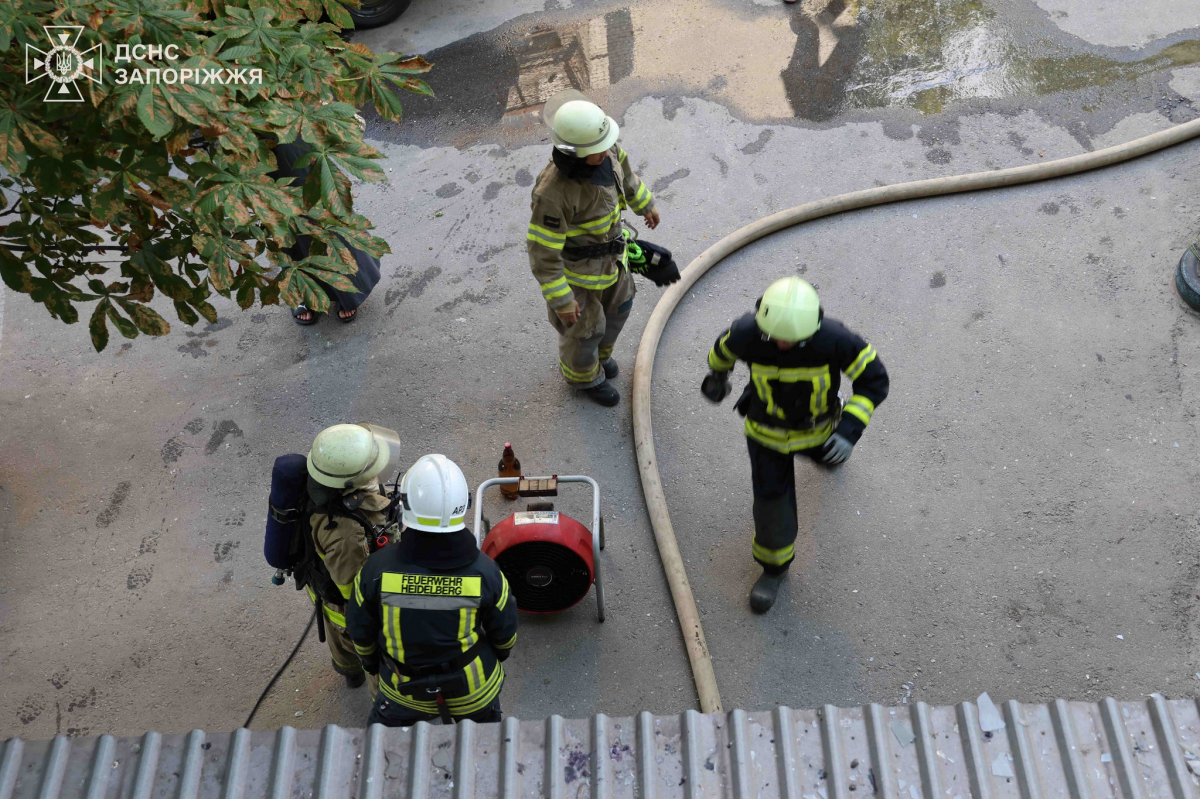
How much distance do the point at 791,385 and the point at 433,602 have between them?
5.77ft

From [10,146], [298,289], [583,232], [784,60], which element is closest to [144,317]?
[298,289]

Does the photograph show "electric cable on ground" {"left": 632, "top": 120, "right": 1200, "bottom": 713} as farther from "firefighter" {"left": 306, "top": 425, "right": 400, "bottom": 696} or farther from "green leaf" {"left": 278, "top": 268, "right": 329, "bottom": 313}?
"green leaf" {"left": 278, "top": 268, "right": 329, "bottom": 313}

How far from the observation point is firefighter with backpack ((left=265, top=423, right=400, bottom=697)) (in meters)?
3.24

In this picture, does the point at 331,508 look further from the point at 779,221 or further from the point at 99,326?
the point at 779,221

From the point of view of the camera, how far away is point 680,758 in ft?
7.24

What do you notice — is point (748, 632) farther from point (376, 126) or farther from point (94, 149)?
point (376, 126)

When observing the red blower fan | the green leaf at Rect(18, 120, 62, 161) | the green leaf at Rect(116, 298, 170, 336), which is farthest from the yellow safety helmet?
the green leaf at Rect(18, 120, 62, 161)

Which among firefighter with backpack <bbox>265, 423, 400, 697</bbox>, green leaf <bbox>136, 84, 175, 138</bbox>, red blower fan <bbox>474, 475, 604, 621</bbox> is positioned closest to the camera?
green leaf <bbox>136, 84, 175, 138</bbox>

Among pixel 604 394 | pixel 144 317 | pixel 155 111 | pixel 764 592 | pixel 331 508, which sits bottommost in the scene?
pixel 764 592

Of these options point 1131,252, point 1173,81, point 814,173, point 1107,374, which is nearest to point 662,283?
point 814,173

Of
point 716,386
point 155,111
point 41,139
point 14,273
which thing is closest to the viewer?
point 155,111

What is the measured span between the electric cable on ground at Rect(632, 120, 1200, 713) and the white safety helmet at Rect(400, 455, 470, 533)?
183cm

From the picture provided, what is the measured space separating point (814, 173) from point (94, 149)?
5.08 meters

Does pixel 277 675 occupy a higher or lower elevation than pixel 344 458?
lower
